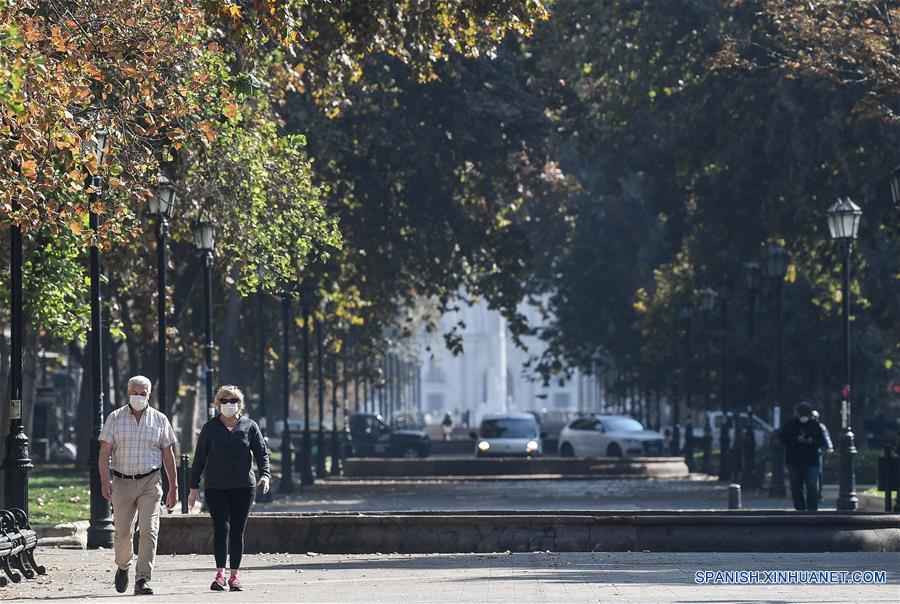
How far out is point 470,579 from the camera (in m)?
15.7

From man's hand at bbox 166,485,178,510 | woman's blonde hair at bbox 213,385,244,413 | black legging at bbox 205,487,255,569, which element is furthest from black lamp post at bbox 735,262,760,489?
woman's blonde hair at bbox 213,385,244,413

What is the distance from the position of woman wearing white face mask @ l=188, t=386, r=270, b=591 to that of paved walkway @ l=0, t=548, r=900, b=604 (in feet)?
1.11

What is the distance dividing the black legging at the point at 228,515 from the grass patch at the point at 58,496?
389 inches

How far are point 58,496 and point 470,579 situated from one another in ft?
54.3

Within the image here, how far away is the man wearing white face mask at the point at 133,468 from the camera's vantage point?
49.5 feet

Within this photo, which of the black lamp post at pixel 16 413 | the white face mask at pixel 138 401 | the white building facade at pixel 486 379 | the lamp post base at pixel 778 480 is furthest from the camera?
the white building facade at pixel 486 379

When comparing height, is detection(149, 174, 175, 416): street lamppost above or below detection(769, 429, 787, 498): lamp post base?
above

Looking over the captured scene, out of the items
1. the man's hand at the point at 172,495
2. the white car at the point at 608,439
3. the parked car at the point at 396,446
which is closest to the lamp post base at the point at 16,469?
the man's hand at the point at 172,495

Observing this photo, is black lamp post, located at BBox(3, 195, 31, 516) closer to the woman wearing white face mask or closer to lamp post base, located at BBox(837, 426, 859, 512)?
the woman wearing white face mask

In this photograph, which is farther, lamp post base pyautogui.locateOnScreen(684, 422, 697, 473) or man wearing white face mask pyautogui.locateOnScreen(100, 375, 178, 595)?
lamp post base pyautogui.locateOnScreen(684, 422, 697, 473)

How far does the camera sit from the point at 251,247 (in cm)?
2720

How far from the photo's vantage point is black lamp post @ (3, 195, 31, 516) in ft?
58.3

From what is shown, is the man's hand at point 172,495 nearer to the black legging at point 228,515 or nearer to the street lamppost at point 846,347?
the black legging at point 228,515

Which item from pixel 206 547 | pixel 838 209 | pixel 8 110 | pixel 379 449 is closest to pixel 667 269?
pixel 379 449
